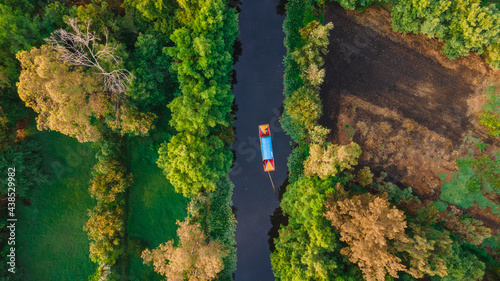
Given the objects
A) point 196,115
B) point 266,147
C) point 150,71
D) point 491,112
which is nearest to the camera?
point 196,115

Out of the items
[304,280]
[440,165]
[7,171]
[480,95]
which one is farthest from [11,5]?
[480,95]

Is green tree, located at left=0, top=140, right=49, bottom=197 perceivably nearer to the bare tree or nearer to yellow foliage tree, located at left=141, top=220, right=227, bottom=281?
the bare tree

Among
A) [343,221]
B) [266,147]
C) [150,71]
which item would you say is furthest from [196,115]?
[343,221]

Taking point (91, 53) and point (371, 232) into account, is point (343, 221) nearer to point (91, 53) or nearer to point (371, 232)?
point (371, 232)

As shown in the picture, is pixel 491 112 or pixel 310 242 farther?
pixel 491 112

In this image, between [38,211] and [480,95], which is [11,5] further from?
[480,95]

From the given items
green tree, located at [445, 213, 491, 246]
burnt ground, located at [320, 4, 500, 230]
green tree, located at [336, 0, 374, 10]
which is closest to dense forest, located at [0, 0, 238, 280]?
green tree, located at [336, 0, 374, 10]
